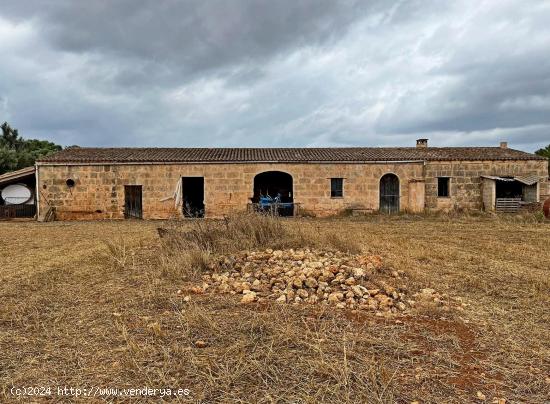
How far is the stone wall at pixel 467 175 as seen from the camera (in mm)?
19641

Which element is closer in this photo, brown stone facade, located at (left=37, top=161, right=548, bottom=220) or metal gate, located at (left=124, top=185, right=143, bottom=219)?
brown stone facade, located at (left=37, top=161, right=548, bottom=220)

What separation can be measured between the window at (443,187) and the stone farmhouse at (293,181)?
0.05 meters

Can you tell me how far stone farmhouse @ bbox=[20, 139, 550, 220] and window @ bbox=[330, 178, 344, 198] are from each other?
5 cm

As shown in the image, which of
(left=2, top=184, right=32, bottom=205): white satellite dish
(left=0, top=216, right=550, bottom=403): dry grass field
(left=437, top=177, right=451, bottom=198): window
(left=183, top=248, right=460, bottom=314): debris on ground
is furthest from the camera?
(left=437, top=177, right=451, bottom=198): window

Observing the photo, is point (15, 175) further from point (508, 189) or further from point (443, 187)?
point (508, 189)

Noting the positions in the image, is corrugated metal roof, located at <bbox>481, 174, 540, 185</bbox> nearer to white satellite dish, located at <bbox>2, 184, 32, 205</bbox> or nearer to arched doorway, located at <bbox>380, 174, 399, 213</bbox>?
arched doorway, located at <bbox>380, 174, 399, 213</bbox>

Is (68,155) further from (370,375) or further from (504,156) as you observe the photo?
(504,156)

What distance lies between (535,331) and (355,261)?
272 centimetres

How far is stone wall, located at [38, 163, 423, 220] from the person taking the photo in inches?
728

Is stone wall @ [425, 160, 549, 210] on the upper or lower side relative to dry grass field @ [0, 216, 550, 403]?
upper

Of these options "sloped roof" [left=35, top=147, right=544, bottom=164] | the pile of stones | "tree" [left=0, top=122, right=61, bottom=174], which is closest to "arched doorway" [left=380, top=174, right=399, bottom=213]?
"sloped roof" [left=35, top=147, right=544, bottom=164]

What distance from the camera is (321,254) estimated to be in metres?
6.79

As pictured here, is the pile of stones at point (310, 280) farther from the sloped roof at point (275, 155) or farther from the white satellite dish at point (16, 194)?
the white satellite dish at point (16, 194)

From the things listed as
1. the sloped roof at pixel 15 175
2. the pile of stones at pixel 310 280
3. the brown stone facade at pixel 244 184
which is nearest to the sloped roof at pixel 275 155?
the brown stone facade at pixel 244 184
